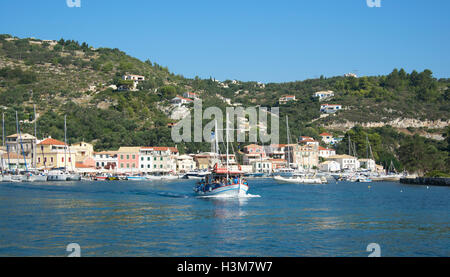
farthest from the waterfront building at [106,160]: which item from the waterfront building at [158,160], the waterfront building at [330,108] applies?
the waterfront building at [330,108]

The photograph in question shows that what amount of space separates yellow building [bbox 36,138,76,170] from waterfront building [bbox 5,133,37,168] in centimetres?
157

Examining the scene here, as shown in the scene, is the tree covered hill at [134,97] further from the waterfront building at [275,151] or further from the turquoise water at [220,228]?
the turquoise water at [220,228]

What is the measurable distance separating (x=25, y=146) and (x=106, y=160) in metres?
14.3

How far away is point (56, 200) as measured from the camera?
132 feet

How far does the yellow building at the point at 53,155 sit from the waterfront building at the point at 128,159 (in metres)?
8.55

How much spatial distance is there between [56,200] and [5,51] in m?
132

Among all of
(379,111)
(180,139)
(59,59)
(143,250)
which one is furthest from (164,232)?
(59,59)

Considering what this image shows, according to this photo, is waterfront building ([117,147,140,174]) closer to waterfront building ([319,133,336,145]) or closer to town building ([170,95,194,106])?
town building ([170,95,194,106])

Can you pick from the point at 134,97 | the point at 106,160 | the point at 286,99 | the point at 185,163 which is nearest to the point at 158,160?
the point at 185,163

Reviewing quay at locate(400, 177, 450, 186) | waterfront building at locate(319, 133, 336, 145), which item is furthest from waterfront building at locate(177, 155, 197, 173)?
waterfront building at locate(319, 133, 336, 145)

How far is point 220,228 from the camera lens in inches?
1009

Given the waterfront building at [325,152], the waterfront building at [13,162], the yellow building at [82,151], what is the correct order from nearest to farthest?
the waterfront building at [13,162]
the yellow building at [82,151]
the waterfront building at [325,152]

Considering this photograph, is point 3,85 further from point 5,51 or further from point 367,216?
point 367,216

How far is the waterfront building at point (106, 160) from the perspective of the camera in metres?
90.8
